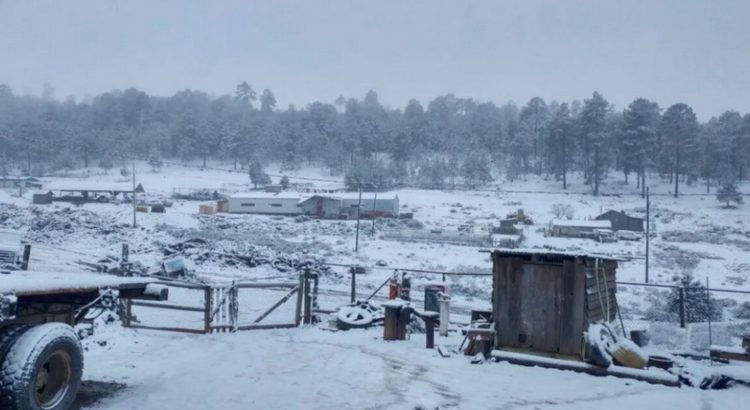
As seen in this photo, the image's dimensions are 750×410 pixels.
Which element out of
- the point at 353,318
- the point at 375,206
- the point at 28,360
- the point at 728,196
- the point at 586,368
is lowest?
the point at 353,318

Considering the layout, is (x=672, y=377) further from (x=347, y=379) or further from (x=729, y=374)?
(x=347, y=379)

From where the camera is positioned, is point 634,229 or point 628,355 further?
point 634,229

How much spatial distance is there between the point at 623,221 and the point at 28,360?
6256 centimetres

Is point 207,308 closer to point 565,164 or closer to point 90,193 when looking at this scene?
point 90,193

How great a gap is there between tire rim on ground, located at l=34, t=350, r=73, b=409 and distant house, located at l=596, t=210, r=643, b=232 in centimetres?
6066

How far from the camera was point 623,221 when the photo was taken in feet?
203

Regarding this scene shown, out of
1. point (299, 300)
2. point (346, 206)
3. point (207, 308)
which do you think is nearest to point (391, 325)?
point (299, 300)

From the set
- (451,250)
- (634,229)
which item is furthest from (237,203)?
(634,229)

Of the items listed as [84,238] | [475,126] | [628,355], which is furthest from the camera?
[475,126]

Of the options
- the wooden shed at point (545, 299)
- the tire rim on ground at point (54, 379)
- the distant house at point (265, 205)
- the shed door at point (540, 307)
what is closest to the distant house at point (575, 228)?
the distant house at point (265, 205)

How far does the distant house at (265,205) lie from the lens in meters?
71.4

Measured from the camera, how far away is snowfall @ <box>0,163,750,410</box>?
9320 mm

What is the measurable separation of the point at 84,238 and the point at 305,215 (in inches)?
1124

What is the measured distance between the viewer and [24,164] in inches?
3954
